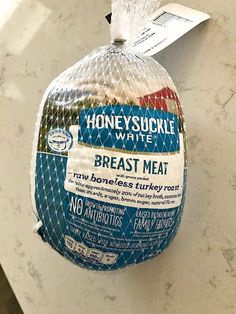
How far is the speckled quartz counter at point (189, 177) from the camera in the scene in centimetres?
74

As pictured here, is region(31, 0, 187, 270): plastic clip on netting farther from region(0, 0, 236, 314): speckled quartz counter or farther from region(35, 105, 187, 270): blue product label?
region(0, 0, 236, 314): speckled quartz counter

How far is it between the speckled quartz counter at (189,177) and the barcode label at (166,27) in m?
0.03

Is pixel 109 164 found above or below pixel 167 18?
below

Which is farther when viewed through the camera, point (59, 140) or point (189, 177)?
point (189, 177)

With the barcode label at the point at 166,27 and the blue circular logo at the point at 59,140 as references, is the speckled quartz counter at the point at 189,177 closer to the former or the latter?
the barcode label at the point at 166,27

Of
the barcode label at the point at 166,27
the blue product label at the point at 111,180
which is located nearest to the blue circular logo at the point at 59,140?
the blue product label at the point at 111,180

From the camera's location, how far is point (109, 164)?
583mm

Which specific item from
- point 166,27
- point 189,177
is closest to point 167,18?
point 166,27

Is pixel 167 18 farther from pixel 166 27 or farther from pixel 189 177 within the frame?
pixel 189 177

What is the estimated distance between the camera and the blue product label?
0.58m

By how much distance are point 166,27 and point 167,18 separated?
3 cm

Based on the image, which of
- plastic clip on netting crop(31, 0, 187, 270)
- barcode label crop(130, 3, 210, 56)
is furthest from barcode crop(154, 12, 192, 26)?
plastic clip on netting crop(31, 0, 187, 270)

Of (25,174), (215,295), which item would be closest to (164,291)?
(215,295)

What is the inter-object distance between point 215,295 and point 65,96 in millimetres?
413
